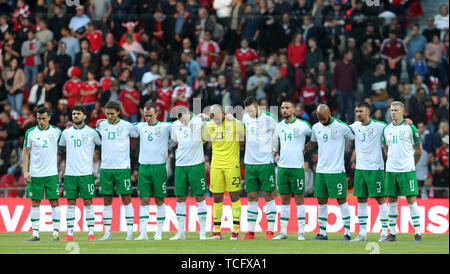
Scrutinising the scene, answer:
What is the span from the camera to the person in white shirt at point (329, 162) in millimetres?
18234

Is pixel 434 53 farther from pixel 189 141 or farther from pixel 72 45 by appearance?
pixel 189 141

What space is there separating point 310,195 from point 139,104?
5.83m

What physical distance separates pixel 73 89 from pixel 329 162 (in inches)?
429

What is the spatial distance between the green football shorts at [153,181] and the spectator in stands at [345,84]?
8.83m

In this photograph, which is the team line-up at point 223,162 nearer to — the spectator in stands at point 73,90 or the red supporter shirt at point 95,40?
the spectator in stands at point 73,90

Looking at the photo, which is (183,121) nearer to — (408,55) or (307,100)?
(307,100)

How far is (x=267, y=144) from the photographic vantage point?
18.6m

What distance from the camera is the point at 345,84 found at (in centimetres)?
2617

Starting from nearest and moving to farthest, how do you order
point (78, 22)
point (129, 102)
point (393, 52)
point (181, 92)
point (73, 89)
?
point (129, 102), point (181, 92), point (73, 89), point (393, 52), point (78, 22)

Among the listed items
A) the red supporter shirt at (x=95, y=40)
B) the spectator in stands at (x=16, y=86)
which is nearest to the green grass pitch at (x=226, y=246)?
the spectator in stands at (x=16, y=86)

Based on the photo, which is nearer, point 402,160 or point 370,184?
point 402,160

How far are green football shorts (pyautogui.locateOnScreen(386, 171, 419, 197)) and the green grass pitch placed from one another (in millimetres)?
958

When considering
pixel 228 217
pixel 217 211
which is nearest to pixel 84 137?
pixel 217 211

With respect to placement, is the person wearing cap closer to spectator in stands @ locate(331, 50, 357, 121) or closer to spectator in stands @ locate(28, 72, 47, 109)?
spectator in stands @ locate(28, 72, 47, 109)
